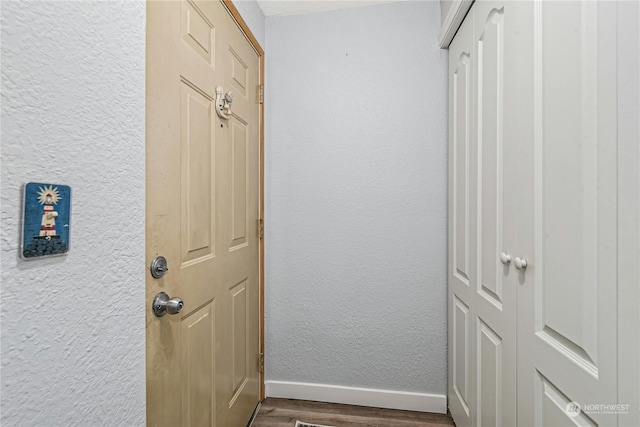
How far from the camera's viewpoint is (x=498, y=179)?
1110mm

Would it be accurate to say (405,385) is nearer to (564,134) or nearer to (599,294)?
(599,294)

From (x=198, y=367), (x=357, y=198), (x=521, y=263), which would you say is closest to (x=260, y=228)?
(x=357, y=198)

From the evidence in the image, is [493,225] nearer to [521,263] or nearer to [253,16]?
[521,263]

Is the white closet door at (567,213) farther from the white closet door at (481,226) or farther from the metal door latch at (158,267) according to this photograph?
the metal door latch at (158,267)

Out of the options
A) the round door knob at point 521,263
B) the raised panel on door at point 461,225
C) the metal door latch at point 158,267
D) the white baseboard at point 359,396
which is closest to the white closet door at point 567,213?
the round door knob at point 521,263

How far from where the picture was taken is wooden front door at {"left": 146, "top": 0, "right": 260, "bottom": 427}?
925 millimetres

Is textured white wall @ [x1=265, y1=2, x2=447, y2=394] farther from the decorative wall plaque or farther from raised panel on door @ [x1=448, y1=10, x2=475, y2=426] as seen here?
the decorative wall plaque

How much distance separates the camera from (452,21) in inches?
60.1

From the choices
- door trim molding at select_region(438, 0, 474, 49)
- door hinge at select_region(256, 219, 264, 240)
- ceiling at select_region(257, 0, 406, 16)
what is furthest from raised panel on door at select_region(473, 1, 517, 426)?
door hinge at select_region(256, 219, 264, 240)

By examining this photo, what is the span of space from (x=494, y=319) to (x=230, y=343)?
1.09m

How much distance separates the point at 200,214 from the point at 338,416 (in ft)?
4.45

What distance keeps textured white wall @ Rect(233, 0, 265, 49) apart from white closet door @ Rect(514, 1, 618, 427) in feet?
4.05

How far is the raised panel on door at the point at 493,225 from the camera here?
1038mm

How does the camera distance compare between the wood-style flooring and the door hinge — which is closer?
the wood-style flooring
